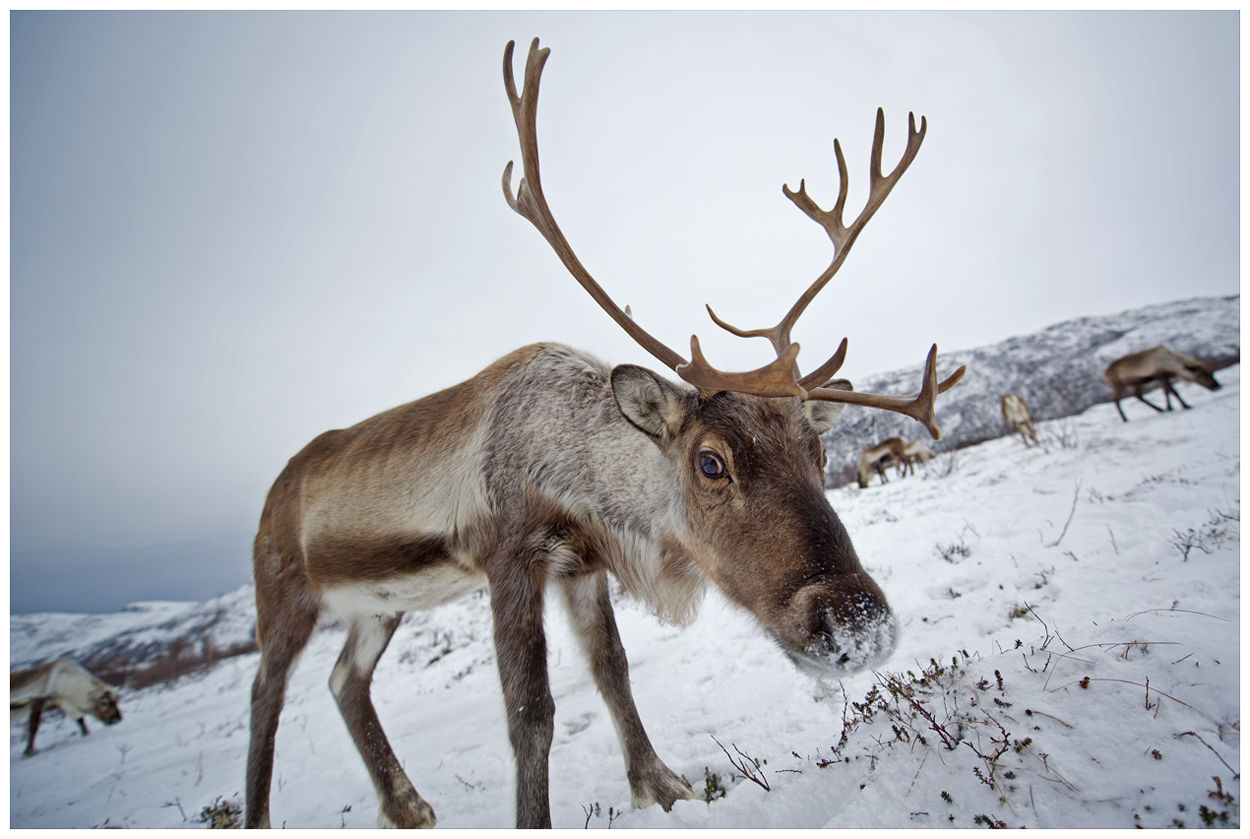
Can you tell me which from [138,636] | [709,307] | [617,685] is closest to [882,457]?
[617,685]

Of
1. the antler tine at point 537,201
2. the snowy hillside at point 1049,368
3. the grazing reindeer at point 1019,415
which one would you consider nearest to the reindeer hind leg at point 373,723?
the antler tine at point 537,201

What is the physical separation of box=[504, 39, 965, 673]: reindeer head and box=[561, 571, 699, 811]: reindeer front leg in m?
0.85

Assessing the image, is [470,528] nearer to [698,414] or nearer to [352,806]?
[698,414]

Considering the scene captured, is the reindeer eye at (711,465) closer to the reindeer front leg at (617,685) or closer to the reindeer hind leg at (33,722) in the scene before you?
the reindeer front leg at (617,685)

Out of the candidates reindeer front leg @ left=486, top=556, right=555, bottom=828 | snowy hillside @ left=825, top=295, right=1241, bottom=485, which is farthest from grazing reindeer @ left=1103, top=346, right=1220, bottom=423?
reindeer front leg @ left=486, top=556, right=555, bottom=828

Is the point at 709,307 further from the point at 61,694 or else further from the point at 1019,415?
the point at 61,694

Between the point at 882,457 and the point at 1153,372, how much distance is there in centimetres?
637

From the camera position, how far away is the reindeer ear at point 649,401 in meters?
2.75

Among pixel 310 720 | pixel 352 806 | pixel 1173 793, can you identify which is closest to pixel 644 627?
pixel 352 806

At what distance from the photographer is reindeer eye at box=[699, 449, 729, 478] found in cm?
262

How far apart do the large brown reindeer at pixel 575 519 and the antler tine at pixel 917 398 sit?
2 cm

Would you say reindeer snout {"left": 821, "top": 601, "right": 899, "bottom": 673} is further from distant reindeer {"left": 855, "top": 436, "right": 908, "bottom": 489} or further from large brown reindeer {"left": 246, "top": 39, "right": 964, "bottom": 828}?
distant reindeer {"left": 855, "top": 436, "right": 908, "bottom": 489}

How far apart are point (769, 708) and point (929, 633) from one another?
1207 mm

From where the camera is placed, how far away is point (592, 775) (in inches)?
126
